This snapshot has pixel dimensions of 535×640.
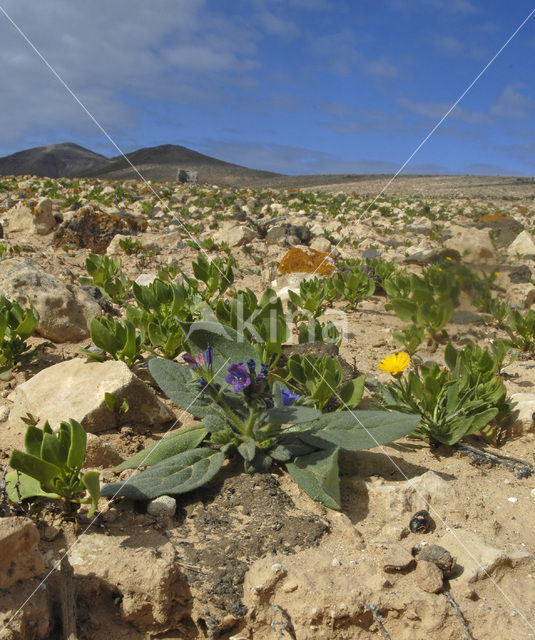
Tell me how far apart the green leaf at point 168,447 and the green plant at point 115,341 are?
34.4 inches

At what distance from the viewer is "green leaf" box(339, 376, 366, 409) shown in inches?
124

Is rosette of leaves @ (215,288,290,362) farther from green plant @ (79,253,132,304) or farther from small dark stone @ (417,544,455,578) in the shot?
green plant @ (79,253,132,304)

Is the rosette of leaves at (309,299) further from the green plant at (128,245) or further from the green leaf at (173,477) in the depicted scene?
the green plant at (128,245)

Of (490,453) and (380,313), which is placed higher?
(380,313)

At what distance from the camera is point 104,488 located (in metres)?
2.39

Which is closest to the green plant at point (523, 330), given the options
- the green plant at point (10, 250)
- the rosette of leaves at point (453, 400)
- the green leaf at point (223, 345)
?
the rosette of leaves at point (453, 400)

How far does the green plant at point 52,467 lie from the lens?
2.18 m

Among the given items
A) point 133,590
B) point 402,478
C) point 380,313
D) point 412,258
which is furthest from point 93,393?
point 412,258

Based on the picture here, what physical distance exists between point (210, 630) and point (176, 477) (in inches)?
29.0

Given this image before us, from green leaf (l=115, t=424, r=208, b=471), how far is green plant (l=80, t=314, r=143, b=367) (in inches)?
34.4

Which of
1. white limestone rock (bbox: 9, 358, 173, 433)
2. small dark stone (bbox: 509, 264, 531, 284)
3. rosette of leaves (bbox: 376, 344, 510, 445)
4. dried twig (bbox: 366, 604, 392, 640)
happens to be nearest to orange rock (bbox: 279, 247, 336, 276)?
small dark stone (bbox: 509, 264, 531, 284)

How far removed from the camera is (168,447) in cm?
277

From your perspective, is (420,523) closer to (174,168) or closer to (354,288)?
(354,288)

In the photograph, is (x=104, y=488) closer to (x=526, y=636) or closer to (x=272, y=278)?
(x=526, y=636)
